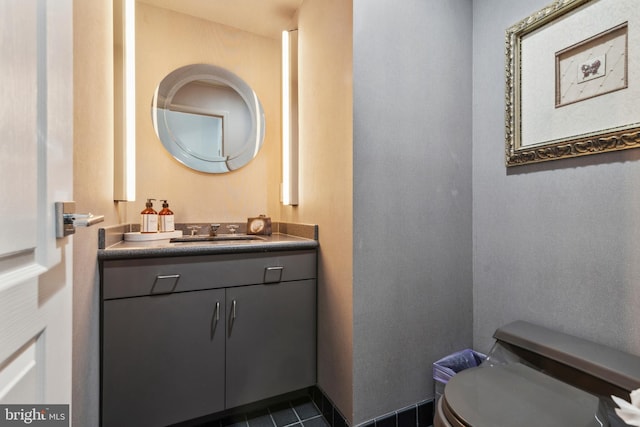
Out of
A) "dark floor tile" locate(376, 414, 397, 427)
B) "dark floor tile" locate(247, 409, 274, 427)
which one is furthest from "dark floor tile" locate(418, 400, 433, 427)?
"dark floor tile" locate(247, 409, 274, 427)

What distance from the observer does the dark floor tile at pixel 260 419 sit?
1.45 m

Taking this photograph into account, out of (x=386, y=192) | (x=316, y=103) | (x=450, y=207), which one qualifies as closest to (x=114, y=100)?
(x=316, y=103)

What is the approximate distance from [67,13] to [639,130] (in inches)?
69.8

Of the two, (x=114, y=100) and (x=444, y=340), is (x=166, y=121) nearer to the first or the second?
(x=114, y=100)

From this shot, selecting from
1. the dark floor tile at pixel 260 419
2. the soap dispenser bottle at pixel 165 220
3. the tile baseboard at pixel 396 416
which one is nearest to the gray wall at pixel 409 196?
the tile baseboard at pixel 396 416

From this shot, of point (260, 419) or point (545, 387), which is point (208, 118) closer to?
point (260, 419)

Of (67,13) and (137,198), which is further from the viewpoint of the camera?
(137,198)

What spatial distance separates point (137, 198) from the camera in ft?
5.92

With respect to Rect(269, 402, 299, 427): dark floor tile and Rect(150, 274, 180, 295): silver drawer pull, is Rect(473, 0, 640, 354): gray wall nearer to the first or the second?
Rect(269, 402, 299, 427): dark floor tile

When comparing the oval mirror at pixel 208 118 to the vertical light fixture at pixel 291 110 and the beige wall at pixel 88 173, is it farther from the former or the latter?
the beige wall at pixel 88 173

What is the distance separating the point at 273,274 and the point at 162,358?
0.61m

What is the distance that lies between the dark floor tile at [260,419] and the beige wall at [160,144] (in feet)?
3.93

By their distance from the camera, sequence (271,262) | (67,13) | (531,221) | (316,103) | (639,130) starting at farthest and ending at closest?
(316,103), (271,262), (531,221), (639,130), (67,13)

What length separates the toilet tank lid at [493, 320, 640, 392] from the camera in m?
0.89
